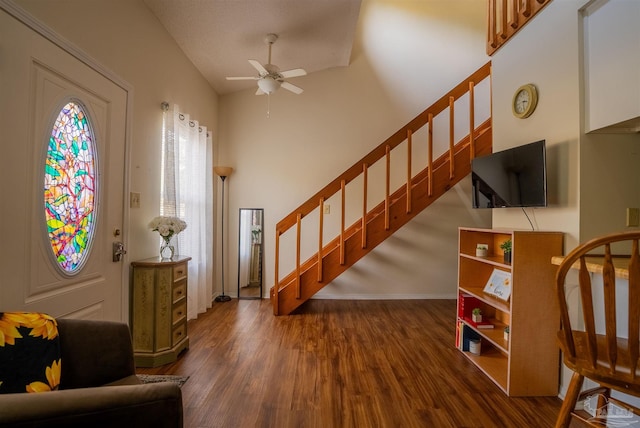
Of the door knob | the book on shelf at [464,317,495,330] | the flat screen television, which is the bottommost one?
the book on shelf at [464,317,495,330]

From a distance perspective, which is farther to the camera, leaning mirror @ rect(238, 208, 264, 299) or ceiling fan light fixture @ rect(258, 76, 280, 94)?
leaning mirror @ rect(238, 208, 264, 299)

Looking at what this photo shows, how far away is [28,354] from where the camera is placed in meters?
1.06

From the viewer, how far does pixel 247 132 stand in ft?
14.0

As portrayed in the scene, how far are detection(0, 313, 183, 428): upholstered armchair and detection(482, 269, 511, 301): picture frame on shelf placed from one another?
7.43ft

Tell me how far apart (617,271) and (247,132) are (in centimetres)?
411

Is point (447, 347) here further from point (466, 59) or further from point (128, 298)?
point (466, 59)

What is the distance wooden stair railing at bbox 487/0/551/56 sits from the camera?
7.00 feet

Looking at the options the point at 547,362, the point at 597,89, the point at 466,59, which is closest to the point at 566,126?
the point at 597,89

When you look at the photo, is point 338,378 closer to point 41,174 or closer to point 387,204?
point 387,204

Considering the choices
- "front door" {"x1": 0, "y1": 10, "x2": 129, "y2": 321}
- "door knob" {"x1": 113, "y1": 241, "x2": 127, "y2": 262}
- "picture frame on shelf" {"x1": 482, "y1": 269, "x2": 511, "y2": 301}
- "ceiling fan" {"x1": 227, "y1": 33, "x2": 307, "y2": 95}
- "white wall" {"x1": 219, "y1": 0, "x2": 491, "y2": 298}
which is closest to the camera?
"front door" {"x1": 0, "y1": 10, "x2": 129, "y2": 321}

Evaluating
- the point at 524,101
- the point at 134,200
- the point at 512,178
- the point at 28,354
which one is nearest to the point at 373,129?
the point at 524,101

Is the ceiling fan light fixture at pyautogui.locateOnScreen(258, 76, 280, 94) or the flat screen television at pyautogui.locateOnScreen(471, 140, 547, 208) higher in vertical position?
the ceiling fan light fixture at pyautogui.locateOnScreen(258, 76, 280, 94)

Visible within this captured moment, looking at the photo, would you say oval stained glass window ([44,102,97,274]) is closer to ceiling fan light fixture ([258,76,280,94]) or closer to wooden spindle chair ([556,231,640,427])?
ceiling fan light fixture ([258,76,280,94])

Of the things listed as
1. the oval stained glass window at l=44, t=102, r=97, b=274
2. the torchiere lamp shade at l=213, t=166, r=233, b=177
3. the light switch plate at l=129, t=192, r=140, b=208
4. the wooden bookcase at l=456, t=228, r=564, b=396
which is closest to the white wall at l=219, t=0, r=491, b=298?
the torchiere lamp shade at l=213, t=166, r=233, b=177
